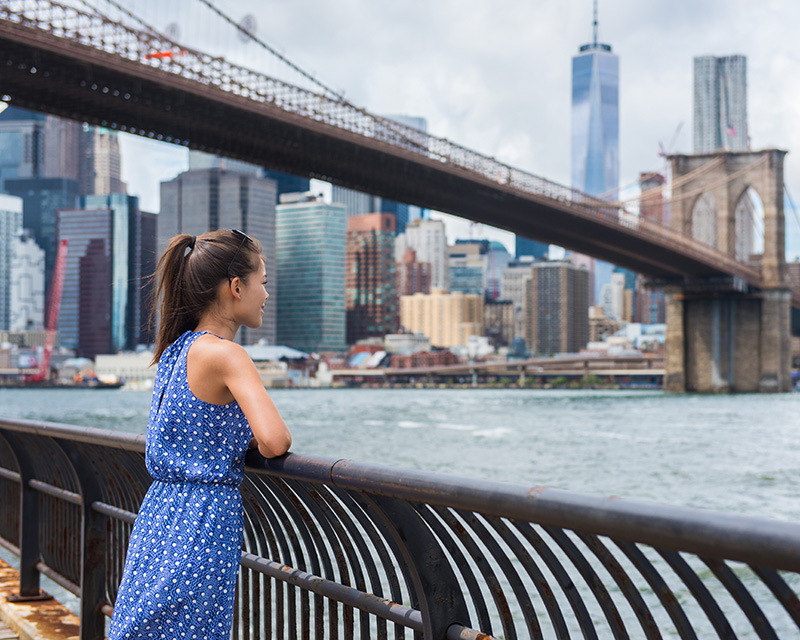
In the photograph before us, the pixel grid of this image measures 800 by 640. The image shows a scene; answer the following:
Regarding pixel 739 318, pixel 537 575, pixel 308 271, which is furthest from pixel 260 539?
pixel 308 271

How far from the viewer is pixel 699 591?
4.30 ft

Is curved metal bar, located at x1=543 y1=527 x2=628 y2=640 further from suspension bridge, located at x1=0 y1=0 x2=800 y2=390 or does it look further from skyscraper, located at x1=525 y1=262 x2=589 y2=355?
skyscraper, located at x1=525 y1=262 x2=589 y2=355

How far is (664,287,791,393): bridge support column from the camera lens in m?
57.8

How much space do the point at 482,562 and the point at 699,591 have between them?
51cm

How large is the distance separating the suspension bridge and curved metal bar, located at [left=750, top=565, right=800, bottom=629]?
60.9 feet

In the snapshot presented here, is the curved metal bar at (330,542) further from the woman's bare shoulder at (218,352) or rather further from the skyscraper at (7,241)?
the skyscraper at (7,241)

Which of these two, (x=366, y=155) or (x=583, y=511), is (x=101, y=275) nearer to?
(x=366, y=155)

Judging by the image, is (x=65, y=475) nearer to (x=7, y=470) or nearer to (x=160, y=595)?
(x=7, y=470)

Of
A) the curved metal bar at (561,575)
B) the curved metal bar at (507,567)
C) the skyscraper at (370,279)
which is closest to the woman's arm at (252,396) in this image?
the curved metal bar at (507,567)

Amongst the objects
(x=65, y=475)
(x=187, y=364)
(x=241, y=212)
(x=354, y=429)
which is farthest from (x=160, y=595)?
(x=241, y=212)

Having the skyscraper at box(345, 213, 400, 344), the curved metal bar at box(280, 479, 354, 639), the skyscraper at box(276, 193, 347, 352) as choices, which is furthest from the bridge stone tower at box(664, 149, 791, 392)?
the skyscraper at box(345, 213, 400, 344)

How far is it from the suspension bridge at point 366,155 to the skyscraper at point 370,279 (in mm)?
72697

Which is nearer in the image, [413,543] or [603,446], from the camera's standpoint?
[413,543]

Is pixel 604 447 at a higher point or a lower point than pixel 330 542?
lower
